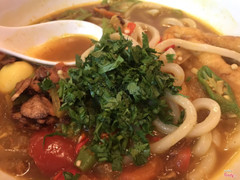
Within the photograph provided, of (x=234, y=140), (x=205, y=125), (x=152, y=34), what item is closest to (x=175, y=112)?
(x=205, y=125)

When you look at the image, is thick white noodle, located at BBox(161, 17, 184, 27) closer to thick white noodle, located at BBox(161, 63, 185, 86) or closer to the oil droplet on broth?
the oil droplet on broth

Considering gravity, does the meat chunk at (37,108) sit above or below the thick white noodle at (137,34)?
below

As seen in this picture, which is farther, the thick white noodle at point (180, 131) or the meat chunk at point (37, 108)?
the meat chunk at point (37, 108)

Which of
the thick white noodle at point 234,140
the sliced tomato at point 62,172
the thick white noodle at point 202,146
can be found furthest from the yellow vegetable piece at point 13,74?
the thick white noodle at point 234,140

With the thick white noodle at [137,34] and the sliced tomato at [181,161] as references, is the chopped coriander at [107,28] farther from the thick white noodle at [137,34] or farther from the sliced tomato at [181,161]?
the sliced tomato at [181,161]

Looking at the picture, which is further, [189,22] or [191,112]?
[189,22]

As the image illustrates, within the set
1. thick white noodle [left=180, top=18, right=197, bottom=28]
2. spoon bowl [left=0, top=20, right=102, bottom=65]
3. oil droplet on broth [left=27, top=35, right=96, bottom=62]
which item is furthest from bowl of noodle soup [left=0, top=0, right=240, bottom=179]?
thick white noodle [left=180, top=18, right=197, bottom=28]

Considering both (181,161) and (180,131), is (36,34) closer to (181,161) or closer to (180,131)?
(180,131)

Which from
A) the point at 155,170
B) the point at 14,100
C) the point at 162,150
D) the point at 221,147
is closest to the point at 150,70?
the point at 162,150
